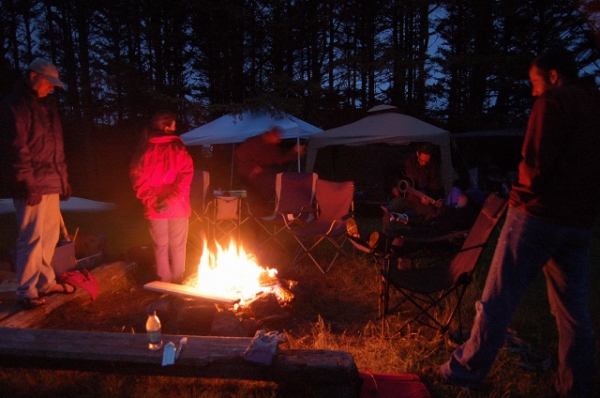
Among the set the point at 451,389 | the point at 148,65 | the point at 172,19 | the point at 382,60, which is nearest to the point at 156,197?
the point at 451,389

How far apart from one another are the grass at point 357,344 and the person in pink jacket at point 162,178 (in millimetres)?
936

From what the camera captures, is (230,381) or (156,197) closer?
(230,381)

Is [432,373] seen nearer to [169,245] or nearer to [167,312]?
[167,312]

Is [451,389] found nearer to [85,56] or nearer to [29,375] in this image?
[29,375]

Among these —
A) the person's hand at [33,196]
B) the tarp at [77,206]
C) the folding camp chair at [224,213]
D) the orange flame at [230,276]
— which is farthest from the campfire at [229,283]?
the tarp at [77,206]

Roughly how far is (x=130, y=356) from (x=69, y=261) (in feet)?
6.42

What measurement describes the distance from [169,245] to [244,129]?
5.22m

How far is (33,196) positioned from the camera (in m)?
2.97

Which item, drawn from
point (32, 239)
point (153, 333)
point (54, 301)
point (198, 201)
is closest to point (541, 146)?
point (153, 333)

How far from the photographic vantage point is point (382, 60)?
1239cm

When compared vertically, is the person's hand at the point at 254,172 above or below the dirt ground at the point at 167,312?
above

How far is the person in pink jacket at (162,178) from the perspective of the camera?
3705 millimetres

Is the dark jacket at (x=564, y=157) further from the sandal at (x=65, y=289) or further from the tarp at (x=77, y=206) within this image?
the tarp at (x=77, y=206)

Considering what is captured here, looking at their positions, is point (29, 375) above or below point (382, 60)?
below
